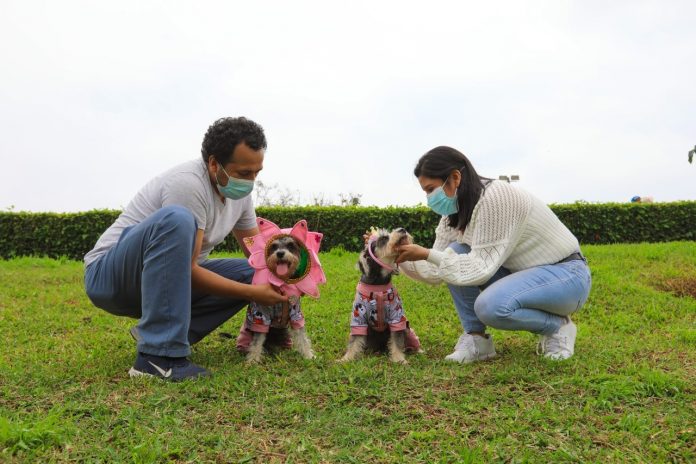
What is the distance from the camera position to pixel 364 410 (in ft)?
11.2

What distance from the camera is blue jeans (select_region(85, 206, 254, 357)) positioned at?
377cm

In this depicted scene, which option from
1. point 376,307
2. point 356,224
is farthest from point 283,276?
point 356,224

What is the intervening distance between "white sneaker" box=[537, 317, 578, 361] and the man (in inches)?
84.7

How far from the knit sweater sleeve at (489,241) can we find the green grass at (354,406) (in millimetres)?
716

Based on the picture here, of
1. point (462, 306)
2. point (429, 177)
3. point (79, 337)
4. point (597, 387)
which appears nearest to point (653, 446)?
point (597, 387)

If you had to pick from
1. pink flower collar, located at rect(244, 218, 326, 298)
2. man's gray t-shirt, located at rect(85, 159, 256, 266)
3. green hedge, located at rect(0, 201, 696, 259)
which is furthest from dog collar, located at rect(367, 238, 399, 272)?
green hedge, located at rect(0, 201, 696, 259)

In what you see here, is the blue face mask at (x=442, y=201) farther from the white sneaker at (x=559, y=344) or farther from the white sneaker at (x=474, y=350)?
the white sneaker at (x=559, y=344)

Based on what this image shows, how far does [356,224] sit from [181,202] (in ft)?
30.0

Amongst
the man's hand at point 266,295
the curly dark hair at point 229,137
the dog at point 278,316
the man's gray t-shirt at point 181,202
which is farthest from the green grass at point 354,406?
the curly dark hair at point 229,137

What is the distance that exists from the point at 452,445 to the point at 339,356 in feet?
6.74

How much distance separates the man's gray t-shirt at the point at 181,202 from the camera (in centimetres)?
403

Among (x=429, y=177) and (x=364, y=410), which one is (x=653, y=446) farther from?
(x=429, y=177)

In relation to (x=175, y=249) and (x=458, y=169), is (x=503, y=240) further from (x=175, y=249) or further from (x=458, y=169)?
(x=175, y=249)

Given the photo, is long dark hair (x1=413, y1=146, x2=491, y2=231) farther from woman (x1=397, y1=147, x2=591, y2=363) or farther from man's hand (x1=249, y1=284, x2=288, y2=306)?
man's hand (x1=249, y1=284, x2=288, y2=306)
